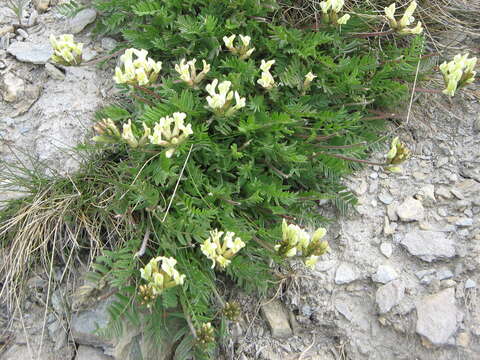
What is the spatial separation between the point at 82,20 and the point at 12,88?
744 mm

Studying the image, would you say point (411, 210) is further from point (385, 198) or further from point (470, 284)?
point (470, 284)

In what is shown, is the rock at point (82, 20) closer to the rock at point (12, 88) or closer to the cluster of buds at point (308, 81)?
the rock at point (12, 88)

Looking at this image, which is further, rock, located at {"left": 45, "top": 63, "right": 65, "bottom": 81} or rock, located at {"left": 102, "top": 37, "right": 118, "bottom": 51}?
rock, located at {"left": 102, "top": 37, "right": 118, "bottom": 51}

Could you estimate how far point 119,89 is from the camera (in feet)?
10.2

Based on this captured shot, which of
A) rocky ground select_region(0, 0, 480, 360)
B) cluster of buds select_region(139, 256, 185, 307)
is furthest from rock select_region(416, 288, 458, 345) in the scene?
cluster of buds select_region(139, 256, 185, 307)

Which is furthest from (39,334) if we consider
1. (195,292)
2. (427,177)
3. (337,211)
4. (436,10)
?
(436,10)

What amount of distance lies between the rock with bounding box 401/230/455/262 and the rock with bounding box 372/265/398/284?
0.16m

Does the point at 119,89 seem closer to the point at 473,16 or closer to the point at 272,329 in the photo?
Answer: the point at 272,329

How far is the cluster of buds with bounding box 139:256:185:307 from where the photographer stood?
2.08m

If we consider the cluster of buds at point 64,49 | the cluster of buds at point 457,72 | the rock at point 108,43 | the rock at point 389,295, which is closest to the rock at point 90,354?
the rock at point 389,295

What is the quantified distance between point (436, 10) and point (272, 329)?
103 inches

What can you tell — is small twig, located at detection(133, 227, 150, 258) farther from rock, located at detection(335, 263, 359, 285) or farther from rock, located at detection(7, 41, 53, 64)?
rock, located at detection(7, 41, 53, 64)

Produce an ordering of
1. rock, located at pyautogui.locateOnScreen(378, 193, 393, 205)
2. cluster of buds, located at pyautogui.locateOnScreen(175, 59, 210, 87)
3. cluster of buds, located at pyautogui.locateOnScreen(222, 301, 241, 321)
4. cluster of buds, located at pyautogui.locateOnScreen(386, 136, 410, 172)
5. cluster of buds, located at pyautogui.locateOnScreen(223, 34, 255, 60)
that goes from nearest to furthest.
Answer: cluster of buds, located at pyautogui.locateOnScreen(222, 301, 241, 321), cluster of buds, located at pyautogui.locateOnScreen(386, 136, 410, 172), cluster of buds, located at pyautogui.locateOnScreen(175, 59, 210, 87), cluster of buds, located at pyautogui.locateOnScreen(223, 34, 255, 60), rock, located at pyautogui.locateOnScreen(378, 193, 393, 205)

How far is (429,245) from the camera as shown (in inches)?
100
